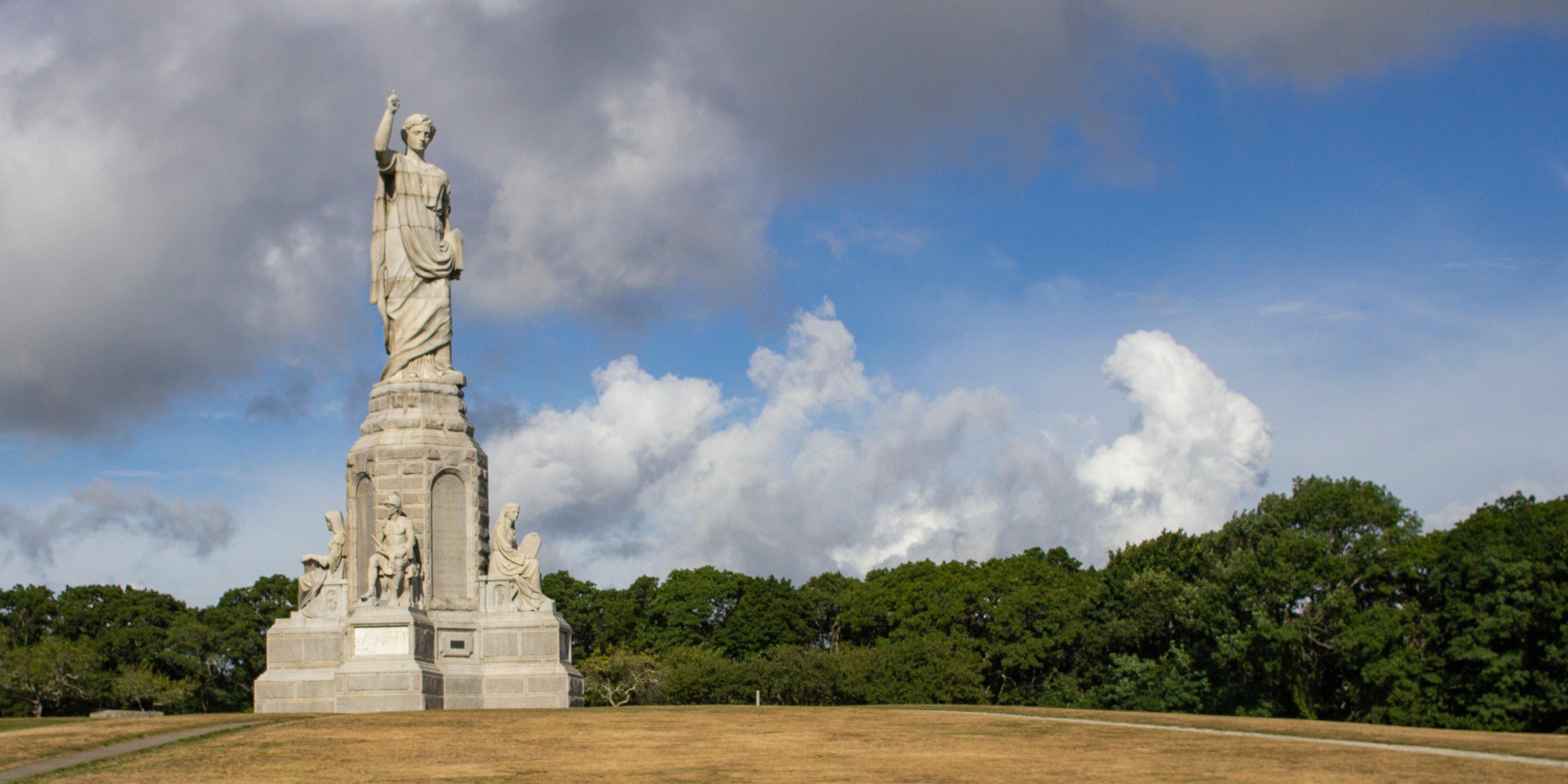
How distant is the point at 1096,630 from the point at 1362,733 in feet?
150

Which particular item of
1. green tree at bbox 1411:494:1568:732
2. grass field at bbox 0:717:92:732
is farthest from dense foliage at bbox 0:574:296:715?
green tree at bbox 1411:494:1568:732

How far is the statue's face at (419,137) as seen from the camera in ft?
136

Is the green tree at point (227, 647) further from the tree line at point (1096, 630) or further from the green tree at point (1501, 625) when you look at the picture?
the green tree at point (1501, 625)

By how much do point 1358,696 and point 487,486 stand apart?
35.0m

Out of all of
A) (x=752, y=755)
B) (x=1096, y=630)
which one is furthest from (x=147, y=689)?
(x=752, y=755)

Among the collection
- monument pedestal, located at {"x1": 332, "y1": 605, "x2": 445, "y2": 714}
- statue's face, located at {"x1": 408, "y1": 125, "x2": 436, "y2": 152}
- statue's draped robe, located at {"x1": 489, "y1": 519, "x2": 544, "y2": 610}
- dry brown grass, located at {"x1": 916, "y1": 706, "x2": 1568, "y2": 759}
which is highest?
statue's face, located at {"x1": 408, "y1": 125, "x2": 436, "y2": 152}

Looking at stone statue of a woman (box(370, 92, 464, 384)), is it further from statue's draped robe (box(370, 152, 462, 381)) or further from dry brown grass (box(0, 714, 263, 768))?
dry brown grass (box(0, 714, 263, 768))

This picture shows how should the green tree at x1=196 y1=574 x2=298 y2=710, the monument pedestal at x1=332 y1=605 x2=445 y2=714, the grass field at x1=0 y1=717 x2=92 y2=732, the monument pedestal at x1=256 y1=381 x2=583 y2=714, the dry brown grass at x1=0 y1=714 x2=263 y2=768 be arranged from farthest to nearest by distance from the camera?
the green tree at x1=196 y1=574 x2=298 y2=710 < the monument pedestal at x1=256 y1=381 x2=583 y2=714 < the monument pedestal at x1=332 y1=605 x2=445 y2=714 < the grass field at x1=0 y1=717 x2=92 y2=732 < the dry brown grass at x1=0 y1=714 x2=263 y2=768

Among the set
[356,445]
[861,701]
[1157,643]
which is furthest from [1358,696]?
[356,445]

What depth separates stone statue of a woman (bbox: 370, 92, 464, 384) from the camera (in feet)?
132

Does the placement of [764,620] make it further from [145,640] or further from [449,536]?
[449,536]

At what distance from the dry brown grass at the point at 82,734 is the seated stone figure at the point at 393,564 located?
6.08 metres

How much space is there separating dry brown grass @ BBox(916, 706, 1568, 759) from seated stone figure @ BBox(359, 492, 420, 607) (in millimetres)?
15011

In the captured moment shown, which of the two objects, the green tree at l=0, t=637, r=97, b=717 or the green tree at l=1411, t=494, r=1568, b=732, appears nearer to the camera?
the green tree at l=1411, t=494, r=1568, b=732
